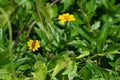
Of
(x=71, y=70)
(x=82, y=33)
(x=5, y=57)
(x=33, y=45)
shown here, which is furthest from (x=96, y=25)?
(x=5, y=57)

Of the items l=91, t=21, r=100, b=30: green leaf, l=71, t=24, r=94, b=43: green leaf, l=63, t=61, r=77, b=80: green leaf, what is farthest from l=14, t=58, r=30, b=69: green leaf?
l=91, t=21, r=100, b=30: green leaf

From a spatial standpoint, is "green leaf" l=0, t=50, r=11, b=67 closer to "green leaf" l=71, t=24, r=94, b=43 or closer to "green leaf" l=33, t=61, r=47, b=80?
"green leaf" l=33, t=61, r=47, b=80

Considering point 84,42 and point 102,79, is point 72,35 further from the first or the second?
point 102,79

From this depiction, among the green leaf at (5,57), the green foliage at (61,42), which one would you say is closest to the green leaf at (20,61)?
the green foliage at (61,42)

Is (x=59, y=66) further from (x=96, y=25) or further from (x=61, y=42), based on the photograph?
(x=96, y=25)

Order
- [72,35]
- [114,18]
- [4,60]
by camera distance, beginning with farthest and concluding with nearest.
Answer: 1. [114,18]
2. [72,35]
3. [4,60]

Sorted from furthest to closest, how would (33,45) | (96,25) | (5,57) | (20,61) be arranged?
(96,25), (33,45), (20,61), (5,57)

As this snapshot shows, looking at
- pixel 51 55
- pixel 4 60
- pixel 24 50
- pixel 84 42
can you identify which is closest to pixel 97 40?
pixel 84 42
